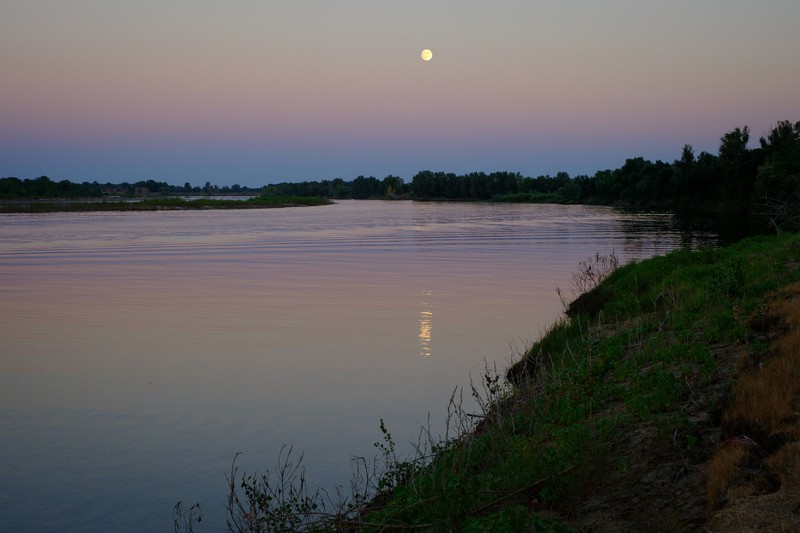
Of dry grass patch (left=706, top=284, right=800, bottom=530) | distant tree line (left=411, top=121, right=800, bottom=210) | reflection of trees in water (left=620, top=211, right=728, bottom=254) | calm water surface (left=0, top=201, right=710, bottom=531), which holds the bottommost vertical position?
calm water surface (left=0, top=201, right=710, bottom=531)

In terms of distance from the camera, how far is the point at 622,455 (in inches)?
384

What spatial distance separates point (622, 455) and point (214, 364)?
12962mm

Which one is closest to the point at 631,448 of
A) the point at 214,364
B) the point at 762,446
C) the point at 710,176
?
the point at 762,446

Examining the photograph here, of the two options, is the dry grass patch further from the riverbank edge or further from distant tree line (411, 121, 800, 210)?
distant tree line (411, 121, 800, 210)

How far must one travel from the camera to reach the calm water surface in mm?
12414

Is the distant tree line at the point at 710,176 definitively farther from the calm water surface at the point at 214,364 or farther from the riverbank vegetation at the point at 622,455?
the riverbank vegetation at the point at 622,455

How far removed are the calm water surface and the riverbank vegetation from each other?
1694mm

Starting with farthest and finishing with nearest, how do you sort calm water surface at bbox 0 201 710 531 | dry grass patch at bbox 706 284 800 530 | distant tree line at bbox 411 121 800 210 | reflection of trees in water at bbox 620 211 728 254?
distant tree line at bbox 411 121 800 210
reflection of trees in water at bbox 620 211 728 254
calm water surface at bbox 0 201 710 531
dry grass patch at bbox 706 284 800 530

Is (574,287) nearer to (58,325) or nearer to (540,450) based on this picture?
(58,325)

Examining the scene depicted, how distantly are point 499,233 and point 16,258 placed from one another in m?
44.3

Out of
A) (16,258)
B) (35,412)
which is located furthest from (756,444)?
(16,258)

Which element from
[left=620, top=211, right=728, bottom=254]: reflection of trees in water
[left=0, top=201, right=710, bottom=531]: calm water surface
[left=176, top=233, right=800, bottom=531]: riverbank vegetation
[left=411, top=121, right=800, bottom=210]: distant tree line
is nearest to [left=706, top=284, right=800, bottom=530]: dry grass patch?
[left=176, top=233, right=800, bottom=531]: riverbank vegetation

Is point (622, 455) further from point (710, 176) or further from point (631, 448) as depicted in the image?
point (710, 176)

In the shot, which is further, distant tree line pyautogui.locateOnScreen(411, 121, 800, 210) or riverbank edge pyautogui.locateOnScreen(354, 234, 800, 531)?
distant tree line pyautogui.locateOnScreen(411, 121, 800, 210)
